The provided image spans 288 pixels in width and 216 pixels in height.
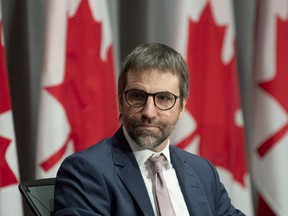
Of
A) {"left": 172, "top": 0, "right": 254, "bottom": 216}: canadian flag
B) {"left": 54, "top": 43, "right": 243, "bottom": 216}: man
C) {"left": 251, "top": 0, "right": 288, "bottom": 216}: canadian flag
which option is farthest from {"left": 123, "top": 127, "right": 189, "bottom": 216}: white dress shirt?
{"left": 251, "top": 0, "right": 288, "bottom": 216}: canadian flag

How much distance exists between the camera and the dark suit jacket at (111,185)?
1.64m

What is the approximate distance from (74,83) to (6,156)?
530 mm

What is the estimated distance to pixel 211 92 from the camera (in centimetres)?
328

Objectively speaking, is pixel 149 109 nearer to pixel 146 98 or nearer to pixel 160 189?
pixel 146 98

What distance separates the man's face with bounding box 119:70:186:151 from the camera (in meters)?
1.76

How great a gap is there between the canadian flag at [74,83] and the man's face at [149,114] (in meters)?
1.17

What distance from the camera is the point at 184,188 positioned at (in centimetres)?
188

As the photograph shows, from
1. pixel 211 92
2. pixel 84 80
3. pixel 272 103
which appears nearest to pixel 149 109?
pixel 84 80

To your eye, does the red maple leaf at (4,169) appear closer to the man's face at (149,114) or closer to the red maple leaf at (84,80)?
the red maple leaf at (84,80)

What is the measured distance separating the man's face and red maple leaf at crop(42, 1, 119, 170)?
1.20 m

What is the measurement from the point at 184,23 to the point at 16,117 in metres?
1.10

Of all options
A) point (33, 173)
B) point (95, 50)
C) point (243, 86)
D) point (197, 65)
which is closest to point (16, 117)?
point (33, 173)

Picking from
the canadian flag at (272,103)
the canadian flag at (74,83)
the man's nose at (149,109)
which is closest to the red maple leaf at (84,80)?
the canadian flag at (74,83)

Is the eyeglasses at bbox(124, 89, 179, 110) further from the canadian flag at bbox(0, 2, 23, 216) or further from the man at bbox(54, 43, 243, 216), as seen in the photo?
the canadian flag at bbox(0, 2, 23, 216)
